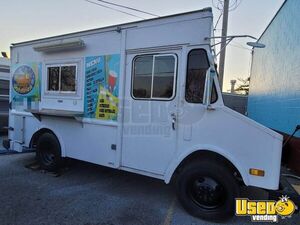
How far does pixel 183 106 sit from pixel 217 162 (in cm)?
93

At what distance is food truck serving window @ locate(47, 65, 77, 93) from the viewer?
202 inches

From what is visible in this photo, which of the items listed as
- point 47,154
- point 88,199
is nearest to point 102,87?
point 88,199

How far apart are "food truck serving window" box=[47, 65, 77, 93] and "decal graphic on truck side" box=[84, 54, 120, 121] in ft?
1.26

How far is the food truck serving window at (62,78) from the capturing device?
5.14m

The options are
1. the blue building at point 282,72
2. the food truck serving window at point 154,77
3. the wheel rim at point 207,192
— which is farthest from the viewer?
the blue building at point 282,72

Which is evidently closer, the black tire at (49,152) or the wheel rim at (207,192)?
the wheel rim at (207,192)

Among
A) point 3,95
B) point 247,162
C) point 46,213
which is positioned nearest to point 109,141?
point 46,213

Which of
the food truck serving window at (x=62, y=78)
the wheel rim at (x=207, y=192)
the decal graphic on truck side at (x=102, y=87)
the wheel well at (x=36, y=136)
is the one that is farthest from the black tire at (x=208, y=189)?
the wheel well at (x=36, y=136)

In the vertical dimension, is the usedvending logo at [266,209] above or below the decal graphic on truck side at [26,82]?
below

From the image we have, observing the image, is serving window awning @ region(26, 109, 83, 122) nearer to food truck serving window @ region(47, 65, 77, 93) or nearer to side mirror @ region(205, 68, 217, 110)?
food truck serving window @ region(47, 65, 77, 93)

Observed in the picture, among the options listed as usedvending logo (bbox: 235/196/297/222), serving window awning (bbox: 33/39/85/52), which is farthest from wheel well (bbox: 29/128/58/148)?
usedvending logo (bbox: 235/196/297/222)

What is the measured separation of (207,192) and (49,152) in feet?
11.7

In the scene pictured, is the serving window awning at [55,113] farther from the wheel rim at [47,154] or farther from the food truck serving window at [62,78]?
the wheel rim at [47,154]

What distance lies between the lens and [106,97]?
464 centimetres
